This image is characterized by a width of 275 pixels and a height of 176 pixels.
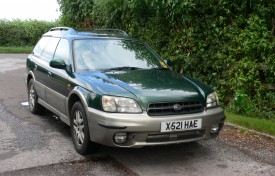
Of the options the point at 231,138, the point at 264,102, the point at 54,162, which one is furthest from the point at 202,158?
the point at 264,102

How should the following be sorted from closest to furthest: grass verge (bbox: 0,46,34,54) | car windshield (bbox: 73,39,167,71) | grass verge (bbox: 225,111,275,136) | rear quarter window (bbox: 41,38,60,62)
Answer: car windshield (bbox: 73,39,167,71)
grass verge (bbox: 225,111,275,136)
rear quarter window (bbox: 41,38,60,62)
grass verge (bbox: 0,46,34,54)

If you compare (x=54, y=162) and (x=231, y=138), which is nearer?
(x=54, y=162)

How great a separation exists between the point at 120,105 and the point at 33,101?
346 cm

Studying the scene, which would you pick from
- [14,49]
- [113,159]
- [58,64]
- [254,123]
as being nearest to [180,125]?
[113,159]

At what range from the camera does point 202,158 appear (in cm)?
515

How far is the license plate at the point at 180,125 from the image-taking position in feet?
14.8

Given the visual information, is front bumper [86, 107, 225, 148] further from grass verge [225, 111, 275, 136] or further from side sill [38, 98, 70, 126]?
grass verge [225, 111, 275, 136]

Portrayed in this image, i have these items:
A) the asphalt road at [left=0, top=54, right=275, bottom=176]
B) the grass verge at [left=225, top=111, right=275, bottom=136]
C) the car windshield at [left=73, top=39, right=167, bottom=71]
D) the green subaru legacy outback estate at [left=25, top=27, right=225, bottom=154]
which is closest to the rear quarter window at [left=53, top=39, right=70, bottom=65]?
the green subaru legacy outback estate at [left=25, top=27, right=225, bottom=154]

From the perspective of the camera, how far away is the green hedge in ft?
86.4

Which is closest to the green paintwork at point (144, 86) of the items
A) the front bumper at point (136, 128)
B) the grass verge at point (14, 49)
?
the front bumper at point (136, 128)

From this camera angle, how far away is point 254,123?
6.57m

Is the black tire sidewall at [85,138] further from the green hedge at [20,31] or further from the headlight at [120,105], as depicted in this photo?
the green hedge at [20,31]

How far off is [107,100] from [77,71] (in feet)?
3.66

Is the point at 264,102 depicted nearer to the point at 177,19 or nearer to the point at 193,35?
the point at 193,35
